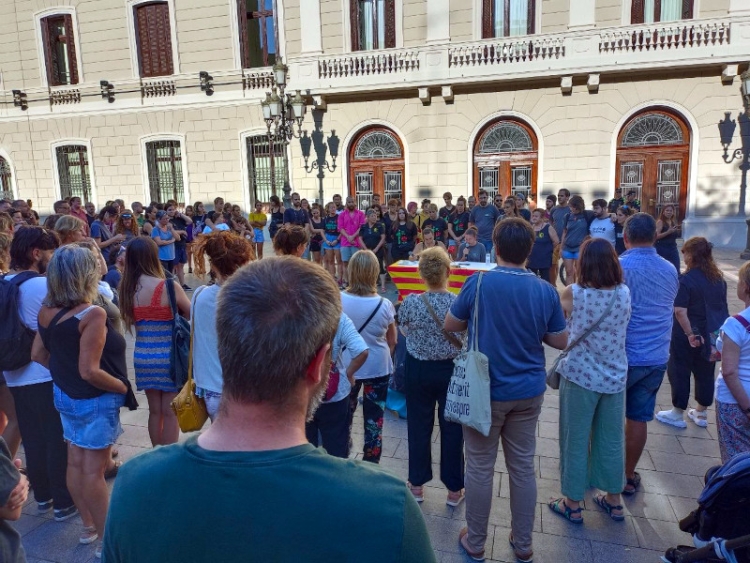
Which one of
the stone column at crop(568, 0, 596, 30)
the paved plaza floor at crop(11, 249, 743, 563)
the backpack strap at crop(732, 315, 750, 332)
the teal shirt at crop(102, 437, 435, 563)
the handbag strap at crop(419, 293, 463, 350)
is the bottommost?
the paved plaza floor at crop(11, 249, 743, 563)

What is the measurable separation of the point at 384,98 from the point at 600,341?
13.7m

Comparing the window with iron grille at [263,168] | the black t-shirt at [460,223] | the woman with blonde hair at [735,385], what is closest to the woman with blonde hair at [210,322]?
the woman with blonde hair at [735,385]

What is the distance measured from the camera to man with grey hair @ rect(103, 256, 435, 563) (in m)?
0.98

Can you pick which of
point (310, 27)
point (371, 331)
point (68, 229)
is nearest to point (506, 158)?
point (310, 27)

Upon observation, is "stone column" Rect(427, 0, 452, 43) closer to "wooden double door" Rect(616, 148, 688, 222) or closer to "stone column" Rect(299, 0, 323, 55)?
"stone column" Rect(299, 0, 323, 55)

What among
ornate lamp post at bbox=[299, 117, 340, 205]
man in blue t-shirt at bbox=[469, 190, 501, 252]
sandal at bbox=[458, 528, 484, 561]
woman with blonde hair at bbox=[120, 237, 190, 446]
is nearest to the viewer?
sandal at bbox=[458, 528, 484, 561]

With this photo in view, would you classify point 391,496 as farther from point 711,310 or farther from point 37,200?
point 37,200

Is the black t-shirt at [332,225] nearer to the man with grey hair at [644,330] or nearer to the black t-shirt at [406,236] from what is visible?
the black t-shirt at [406,236]

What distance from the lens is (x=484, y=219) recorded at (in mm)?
10375

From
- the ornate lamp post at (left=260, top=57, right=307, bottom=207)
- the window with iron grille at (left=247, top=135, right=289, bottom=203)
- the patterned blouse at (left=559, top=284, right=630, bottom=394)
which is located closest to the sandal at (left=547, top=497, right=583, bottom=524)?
the patterned blouse at (left=559, top=284, right=630, bottom=394)

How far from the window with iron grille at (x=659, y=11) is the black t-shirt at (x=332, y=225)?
30.7 feet

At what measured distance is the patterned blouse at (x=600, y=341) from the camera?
311cm

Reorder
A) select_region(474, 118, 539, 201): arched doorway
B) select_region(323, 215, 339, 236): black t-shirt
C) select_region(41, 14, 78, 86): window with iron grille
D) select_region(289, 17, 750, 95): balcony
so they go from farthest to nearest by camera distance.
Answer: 1. select_region(41, 14, 78, 86): window with iron grille
2. select_region(474, 118, 539, 201): arched doorway
3. select_region(289, 17, 750, 95): balcony
4. select_region(323, 215, 339, 236): black t-shirt

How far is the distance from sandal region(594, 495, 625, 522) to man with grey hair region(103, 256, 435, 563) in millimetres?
2831
